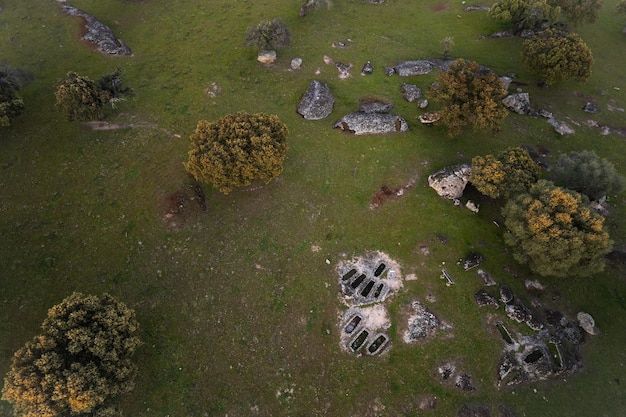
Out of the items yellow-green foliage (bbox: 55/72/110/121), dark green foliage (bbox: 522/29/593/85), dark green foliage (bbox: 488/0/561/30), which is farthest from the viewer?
dark green foliage (bbox: 488/0/561/30)

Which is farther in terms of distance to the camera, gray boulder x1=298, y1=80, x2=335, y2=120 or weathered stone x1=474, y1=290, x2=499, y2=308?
gray boulder x1=298, y1=80, x2=335, y2=120

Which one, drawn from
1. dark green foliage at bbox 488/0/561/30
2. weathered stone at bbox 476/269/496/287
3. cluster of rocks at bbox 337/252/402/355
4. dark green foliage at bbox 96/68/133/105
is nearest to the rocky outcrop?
dark green foliage at bbox 96/68/133/105

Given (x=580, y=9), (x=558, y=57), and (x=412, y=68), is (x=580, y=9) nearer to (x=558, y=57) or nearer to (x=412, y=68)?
(x=558, y=57)

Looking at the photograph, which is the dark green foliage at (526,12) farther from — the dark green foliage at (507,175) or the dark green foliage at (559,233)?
the dark green foliage at (559,233)

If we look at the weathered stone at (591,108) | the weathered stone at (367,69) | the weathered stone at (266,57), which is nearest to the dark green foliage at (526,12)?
the weathered stone at (591,108)

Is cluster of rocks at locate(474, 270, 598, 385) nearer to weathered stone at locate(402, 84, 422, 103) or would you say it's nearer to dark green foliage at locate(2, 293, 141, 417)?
weathered stone at locate(402, 84, 422, 103)
